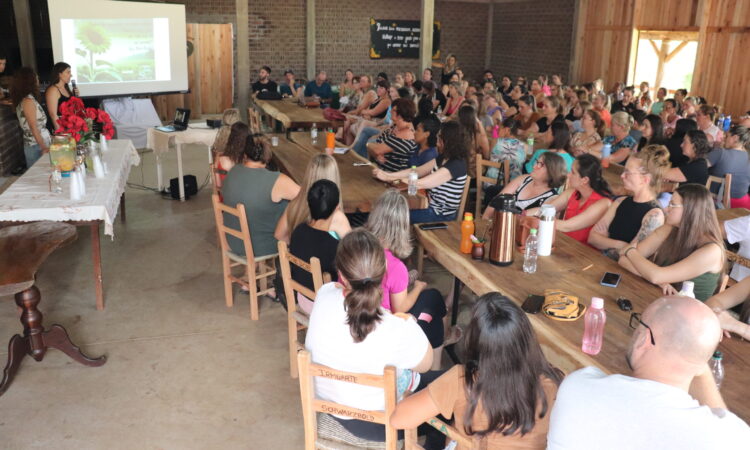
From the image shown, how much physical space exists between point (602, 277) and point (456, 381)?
4.70ft

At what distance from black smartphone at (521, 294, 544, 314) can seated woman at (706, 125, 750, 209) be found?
3739 millimetres

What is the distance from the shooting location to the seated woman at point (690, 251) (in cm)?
290

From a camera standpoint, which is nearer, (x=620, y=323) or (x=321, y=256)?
(x=620, y=323)

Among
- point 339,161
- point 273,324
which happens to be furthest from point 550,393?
point 339,161

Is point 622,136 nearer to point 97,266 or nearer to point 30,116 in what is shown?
point 97,266

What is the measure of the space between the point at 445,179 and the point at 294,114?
16.9ft

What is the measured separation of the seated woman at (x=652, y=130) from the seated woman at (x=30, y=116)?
19.6ft

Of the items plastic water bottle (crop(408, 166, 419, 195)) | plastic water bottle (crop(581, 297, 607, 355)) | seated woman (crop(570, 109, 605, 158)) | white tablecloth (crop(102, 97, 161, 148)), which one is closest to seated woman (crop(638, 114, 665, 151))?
seated woman (crop(570, 109, 605, 158))

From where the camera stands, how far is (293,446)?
9.93 feet

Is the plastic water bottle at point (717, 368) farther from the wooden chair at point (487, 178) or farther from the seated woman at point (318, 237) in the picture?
the wooden chair at point (487, 178)

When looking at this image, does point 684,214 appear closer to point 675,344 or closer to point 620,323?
point 620,323

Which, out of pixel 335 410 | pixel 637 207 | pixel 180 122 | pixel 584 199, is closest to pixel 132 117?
pixel 180 122

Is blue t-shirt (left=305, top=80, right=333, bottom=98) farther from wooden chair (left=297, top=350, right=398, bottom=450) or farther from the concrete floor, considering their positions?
wooden chair (left=297, top=350, right=398, bottom=450)

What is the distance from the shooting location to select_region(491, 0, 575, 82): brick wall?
13.7 m
